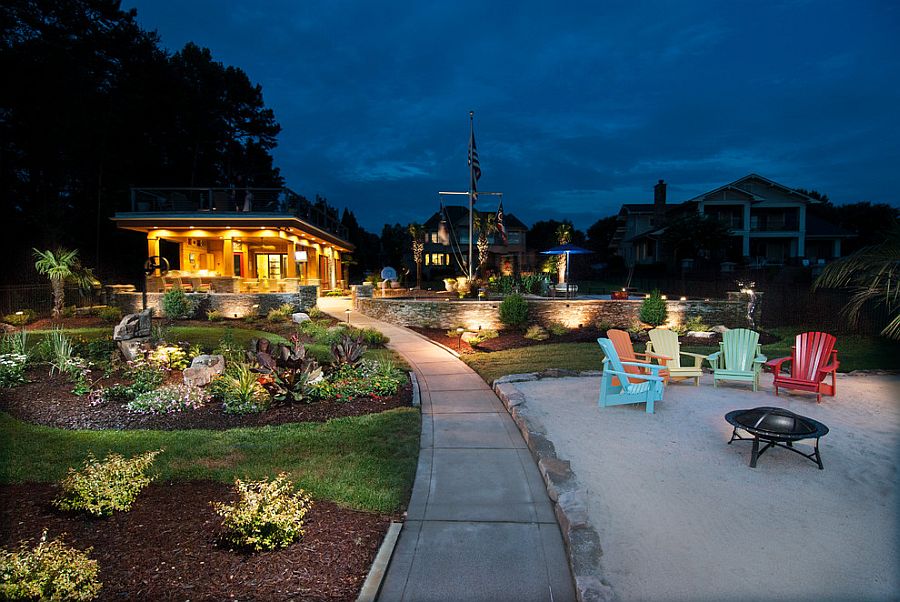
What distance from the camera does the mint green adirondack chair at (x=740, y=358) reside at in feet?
25.2

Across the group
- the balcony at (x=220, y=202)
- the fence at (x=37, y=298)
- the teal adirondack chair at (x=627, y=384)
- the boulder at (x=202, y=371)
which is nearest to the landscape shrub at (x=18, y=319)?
the fence at (x=37, y=298)

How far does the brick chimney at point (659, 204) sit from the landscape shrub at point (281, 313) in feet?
96.8

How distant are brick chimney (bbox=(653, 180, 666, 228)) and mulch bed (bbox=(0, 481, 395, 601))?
36977 mm

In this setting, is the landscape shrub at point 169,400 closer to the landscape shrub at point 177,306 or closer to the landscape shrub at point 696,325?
the landscape shrub at point 177,306

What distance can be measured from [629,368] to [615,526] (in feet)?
13.9

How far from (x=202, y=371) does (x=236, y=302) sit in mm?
9778

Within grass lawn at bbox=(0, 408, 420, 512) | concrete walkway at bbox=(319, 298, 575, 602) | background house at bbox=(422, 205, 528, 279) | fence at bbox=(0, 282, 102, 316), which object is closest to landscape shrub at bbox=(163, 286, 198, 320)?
fence at bbox=(0, 282, 102, 316)

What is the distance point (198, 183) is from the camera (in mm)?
33250

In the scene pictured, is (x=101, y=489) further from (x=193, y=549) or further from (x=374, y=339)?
(x=374, y=339)

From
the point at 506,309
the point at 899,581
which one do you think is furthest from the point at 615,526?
the point at 506,309

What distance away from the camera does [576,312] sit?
50.3 feet

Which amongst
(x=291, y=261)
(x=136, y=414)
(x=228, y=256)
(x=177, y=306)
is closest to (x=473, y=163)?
(x=291, y=261)

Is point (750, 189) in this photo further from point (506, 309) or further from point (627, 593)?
point (627, 593)

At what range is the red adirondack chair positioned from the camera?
7164 mm
